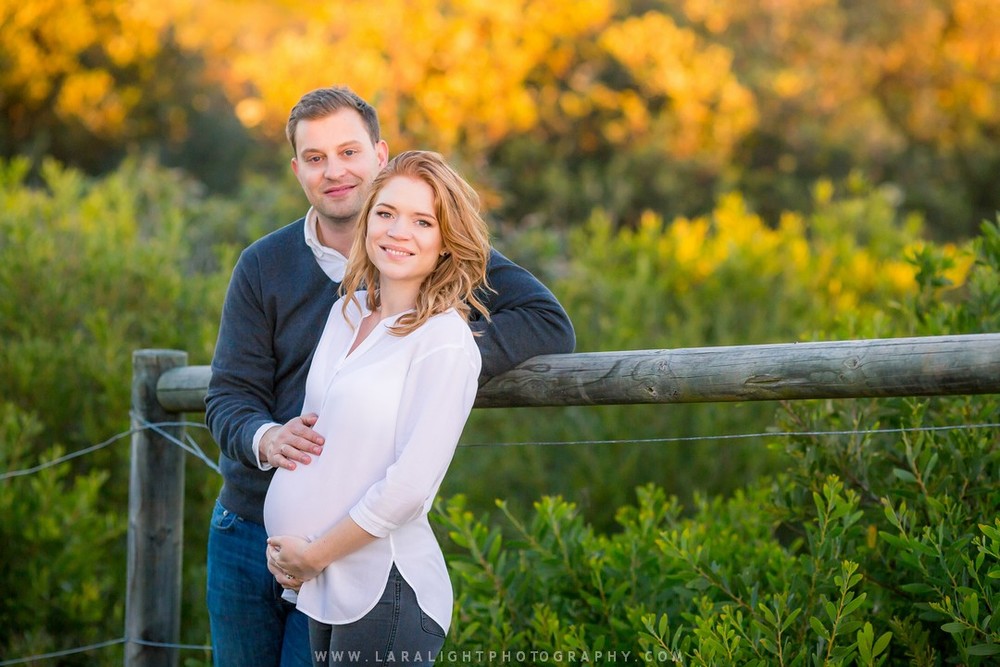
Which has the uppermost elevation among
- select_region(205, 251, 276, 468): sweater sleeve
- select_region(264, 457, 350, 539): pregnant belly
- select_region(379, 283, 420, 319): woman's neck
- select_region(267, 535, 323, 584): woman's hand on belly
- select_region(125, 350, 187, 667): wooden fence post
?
select_region(379, 283, 420, 319): woman's neck

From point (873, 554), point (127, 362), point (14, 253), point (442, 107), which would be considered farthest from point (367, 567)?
point (442, 107)

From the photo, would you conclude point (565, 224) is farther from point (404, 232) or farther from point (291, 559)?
point (291, 559)

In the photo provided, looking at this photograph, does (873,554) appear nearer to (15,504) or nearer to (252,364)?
(252,364)

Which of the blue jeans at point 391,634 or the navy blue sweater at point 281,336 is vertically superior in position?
the navy blue sweater at point 281,336

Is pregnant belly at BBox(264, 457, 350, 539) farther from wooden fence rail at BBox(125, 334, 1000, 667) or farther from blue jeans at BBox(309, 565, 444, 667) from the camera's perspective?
wooden fence rail at BBox(125, 334, 1000, 667)

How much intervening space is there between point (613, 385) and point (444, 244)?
567mm

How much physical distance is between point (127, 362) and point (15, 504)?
88cm

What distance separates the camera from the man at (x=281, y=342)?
2635 mm

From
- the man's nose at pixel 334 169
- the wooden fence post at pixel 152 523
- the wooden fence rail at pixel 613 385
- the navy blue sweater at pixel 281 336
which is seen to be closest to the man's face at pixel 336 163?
the man's nose at pixel 334 169

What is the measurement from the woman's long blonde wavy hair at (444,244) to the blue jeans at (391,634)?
55 cm

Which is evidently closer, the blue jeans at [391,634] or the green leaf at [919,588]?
the blue jeans at [391,634]

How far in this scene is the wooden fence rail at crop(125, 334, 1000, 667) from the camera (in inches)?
90.9

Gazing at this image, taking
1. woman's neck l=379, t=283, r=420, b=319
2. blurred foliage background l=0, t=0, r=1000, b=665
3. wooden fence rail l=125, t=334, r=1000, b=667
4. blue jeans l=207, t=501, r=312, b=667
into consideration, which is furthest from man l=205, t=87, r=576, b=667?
blurred foliage background l=0, t=0, r=1000, b=665

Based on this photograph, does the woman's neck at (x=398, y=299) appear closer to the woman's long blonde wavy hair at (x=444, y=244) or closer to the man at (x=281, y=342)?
the woman's long blonde wavy hair at (x=444, y=244)
